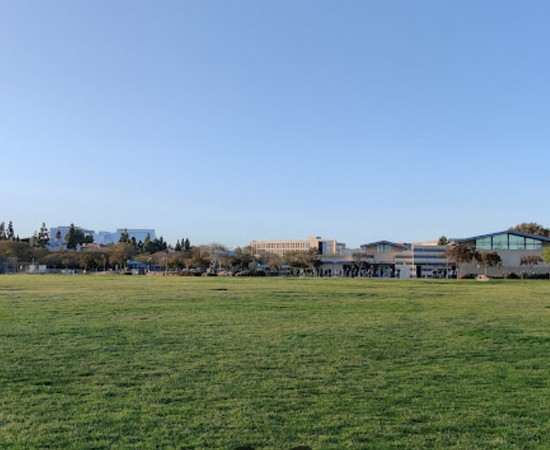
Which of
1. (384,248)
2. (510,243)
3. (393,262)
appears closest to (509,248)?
(510,243)

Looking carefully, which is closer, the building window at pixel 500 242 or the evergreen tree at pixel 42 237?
the building window at pixel 500 242

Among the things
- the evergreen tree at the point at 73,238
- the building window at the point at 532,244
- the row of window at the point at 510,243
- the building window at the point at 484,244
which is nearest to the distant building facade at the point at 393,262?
the building window at the point at 484,244

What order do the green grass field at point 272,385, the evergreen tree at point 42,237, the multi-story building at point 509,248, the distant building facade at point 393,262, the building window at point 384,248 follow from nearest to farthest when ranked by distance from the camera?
the green grass field at point 272,385 < the multi-story building at point 509,248 < the distant building facade at point 393,262 < the building window at point 384,248 < the evergreen tree at point 42,237

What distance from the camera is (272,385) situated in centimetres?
→ 742

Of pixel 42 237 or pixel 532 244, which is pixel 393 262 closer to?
pixel 532 244

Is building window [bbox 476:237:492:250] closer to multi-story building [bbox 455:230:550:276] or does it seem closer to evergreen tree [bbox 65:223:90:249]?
multi-story building [bbox 455:230:550:276]

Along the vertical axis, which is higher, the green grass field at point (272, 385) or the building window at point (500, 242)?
the building window at point (500, 242)

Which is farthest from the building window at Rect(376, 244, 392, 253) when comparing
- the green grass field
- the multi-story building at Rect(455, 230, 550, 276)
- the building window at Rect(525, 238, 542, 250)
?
the green grass field

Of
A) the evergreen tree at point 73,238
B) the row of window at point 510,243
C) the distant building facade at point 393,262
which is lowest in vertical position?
the distant building facade at point 393,262

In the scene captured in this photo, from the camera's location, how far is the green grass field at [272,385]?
5.38 meters

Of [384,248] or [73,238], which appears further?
[73,238]

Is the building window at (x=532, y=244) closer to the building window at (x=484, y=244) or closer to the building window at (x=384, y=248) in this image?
the building window at (x=484, y=244)

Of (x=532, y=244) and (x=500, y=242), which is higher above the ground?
(x=500, y=242)

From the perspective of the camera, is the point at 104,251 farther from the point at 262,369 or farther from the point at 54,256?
the point at 262,369
